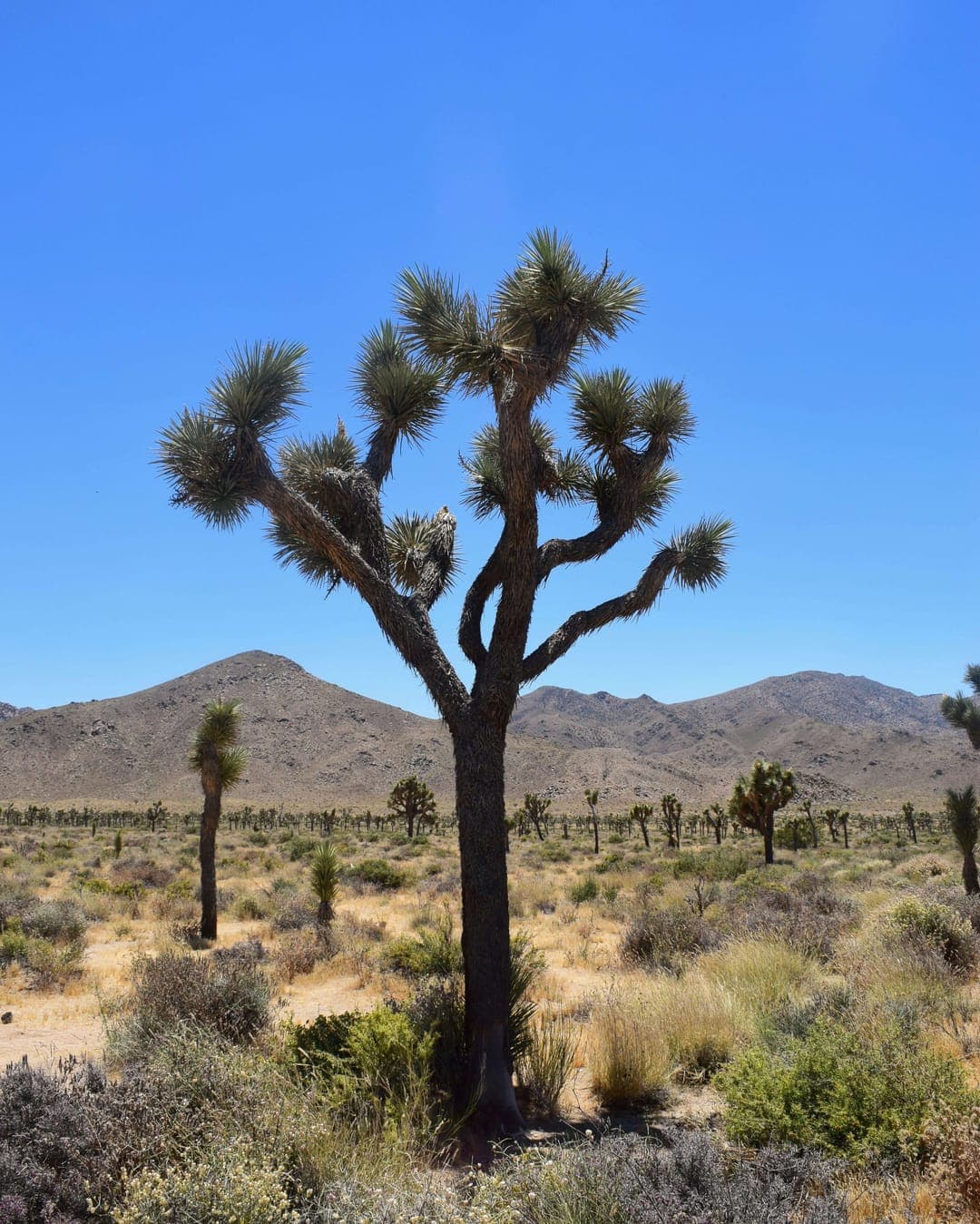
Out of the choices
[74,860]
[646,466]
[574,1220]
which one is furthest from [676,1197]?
[74,860]

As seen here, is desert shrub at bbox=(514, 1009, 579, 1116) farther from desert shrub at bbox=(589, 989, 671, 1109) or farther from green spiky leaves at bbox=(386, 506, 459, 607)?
green spiky leaves at bbox=(386, 506, 459, 607)

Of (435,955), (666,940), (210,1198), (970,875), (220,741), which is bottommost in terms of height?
(666,940)

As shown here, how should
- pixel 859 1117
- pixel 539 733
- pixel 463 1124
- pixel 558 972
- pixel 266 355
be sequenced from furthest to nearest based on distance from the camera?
pixel 539 733
pixel 558 972
pixel 266 355
pixel 463 1124
pixel 859 1117

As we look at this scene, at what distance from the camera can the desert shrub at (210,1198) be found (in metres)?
3.66

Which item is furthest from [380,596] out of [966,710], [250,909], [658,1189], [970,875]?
[966,710]

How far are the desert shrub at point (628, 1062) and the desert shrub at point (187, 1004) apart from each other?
3242 millimetres

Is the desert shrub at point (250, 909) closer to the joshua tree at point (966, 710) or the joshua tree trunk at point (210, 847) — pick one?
the joshua tree trunk at point (210, 847)

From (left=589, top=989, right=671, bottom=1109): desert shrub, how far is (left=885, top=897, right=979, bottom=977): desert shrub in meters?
4.64

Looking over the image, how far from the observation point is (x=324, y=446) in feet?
31.5

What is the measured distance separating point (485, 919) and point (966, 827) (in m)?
13.7

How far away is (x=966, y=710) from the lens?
2717cm

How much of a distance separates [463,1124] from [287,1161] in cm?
238

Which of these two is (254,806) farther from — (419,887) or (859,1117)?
(859,1117)

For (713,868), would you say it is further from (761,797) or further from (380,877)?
(761,797)
